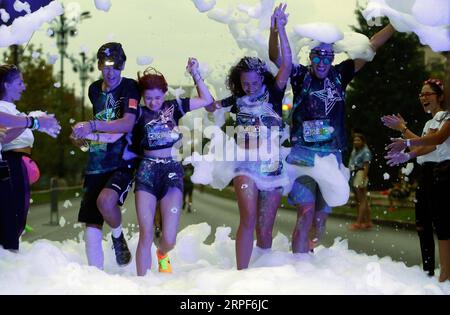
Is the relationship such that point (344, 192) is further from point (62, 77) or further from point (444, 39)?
point (62, 77)

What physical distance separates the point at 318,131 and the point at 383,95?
71 centimetres

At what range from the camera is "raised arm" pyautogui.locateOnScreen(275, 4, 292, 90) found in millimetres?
4457

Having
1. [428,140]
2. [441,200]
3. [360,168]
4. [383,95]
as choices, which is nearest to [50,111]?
[360,168]

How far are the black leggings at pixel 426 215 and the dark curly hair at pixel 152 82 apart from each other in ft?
5.84

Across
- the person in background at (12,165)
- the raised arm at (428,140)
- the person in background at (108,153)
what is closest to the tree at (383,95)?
the raised arm at (428,140)

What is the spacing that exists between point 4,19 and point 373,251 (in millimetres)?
3064

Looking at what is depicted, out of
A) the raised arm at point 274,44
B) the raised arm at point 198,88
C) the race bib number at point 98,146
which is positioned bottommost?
the race bib number at point 98,146

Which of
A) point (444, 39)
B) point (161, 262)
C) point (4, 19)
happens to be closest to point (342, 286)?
point (161, 262)

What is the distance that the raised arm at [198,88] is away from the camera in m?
4.61

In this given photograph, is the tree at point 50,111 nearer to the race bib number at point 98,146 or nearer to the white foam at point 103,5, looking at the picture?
the race bib number at point 98,146

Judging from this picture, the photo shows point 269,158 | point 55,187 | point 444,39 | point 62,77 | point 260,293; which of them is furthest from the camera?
point 55,187

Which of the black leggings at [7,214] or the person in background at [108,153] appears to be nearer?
the person in background at [108,153]

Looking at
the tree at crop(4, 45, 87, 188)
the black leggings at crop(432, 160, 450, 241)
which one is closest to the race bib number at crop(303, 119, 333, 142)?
the black leggings at crop(432, 160, 450, 241)

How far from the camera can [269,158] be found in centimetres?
468
